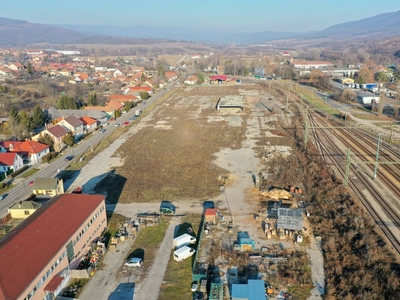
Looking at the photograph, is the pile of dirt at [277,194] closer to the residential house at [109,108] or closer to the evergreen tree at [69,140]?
the evergreen tree at [69,140]

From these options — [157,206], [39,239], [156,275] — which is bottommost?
[156,275]

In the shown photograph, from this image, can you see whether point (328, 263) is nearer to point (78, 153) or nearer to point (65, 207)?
point (65, 207)

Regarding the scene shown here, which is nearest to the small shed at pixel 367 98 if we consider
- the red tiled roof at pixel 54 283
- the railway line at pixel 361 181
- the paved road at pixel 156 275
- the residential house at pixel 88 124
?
the railway line at pixel 361 181

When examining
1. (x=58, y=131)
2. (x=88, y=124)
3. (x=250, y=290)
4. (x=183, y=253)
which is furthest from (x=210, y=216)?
(x=88, y=124)

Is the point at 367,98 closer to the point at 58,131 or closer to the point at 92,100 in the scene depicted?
the point at 92,100

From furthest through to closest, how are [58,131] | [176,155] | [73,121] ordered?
[73,121] < [58,131] < [176,155]

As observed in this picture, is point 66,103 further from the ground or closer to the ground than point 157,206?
further from the ground
